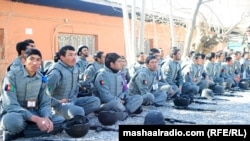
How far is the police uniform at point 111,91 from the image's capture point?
573 centimetres

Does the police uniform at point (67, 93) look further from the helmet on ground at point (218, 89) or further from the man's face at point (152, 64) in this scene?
the helmet on ground at point (218, 89)

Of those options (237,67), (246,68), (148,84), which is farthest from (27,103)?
(246,68)

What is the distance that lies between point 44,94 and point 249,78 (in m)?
8.77

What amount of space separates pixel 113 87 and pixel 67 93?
0.83 meters

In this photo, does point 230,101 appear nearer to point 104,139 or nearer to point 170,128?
point 104,139

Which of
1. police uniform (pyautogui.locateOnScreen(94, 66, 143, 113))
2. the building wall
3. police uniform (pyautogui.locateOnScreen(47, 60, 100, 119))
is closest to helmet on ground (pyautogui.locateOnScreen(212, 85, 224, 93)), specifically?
police uniform (pyautogui.locateOnScreen(94, 66, 143, 113))

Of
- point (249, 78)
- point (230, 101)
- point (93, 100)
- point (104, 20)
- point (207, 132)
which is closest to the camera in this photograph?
point (207, 132)

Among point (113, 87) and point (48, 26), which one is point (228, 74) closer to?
point (48, 26)

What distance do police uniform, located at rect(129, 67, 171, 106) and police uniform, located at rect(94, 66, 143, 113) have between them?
731 millimetres

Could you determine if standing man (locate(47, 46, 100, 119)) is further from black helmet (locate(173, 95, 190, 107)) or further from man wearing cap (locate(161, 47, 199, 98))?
man wearing cap (locate(161, 47, 199, 98))

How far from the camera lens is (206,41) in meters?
15.0

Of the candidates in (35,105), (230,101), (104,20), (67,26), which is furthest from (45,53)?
(35,105)

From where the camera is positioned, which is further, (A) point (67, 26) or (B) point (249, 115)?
(A) point (67, 26)

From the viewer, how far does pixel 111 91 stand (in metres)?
5.91
